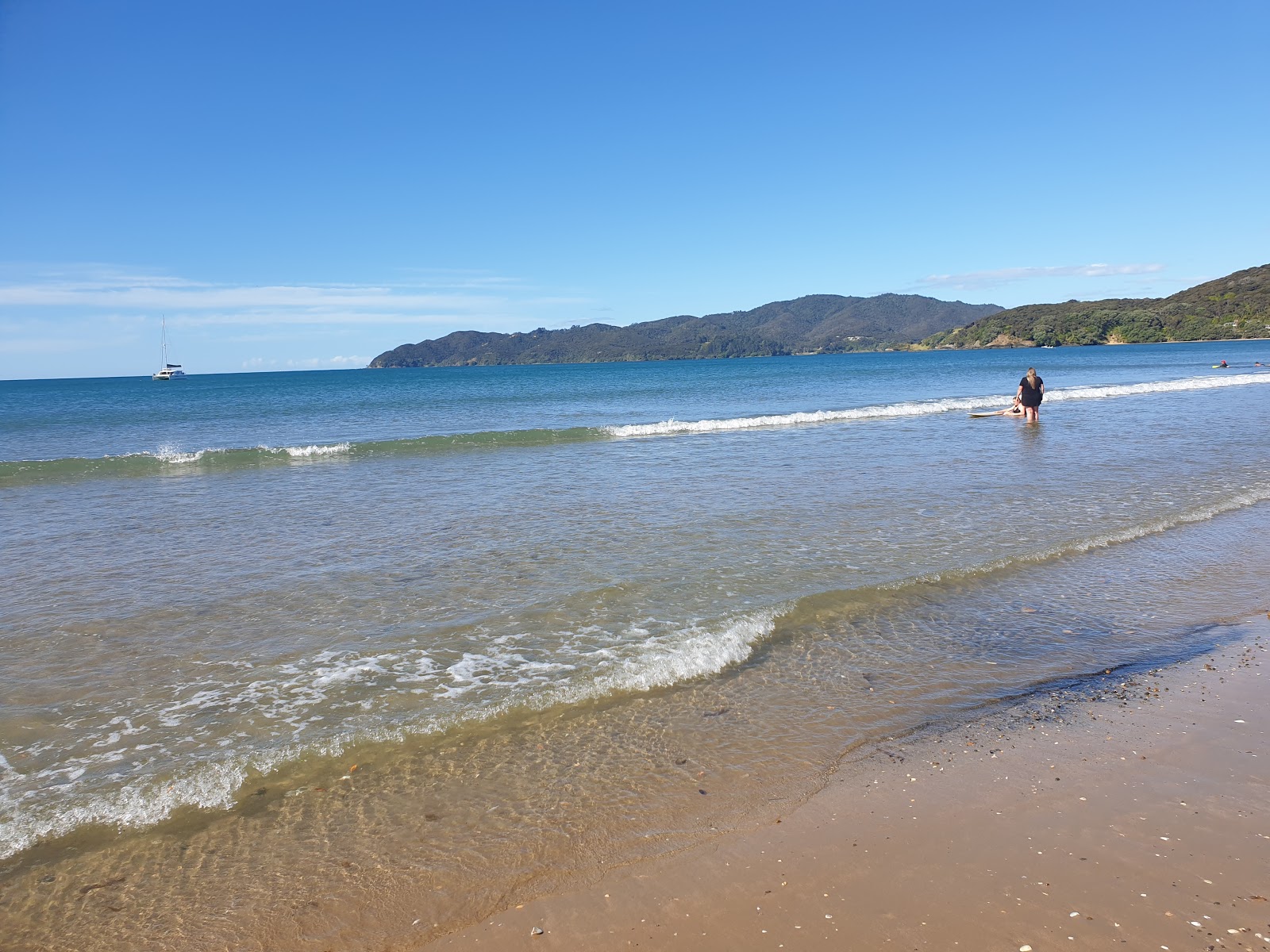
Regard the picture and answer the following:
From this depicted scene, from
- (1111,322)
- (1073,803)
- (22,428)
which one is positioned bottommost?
(1073,803)

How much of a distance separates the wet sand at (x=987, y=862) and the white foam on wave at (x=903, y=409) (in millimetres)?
24479

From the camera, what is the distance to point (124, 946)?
3.64 m

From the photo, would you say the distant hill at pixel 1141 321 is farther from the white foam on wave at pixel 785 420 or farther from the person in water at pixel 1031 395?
the person in water at pixel 1031 395

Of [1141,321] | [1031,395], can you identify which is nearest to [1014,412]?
[1031,395]

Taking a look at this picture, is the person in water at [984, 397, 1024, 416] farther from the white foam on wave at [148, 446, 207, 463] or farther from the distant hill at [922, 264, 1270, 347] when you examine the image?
the distant hill at [922, 264, 1270, 347]

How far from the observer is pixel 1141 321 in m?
141

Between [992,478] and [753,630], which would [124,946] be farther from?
[992,478]

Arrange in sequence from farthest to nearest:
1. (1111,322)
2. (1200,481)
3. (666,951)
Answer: (1111,322)
(1200,481)
(666,951)

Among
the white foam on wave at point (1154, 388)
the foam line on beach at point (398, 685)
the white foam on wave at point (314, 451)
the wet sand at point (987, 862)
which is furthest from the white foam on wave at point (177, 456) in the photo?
the white foam on wave at point (1154, 388)

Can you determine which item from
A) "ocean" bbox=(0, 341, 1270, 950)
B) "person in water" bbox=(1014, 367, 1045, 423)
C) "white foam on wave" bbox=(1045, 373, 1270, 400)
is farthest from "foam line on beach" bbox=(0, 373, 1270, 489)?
"person in water" bbox=(1014, 367, 1045, 423)

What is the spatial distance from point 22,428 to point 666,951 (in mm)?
50905

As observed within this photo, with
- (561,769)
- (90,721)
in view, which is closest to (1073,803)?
(561,769)

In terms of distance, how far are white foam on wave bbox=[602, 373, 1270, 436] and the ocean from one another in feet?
42.1

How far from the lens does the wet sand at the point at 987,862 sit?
11.5 feet
